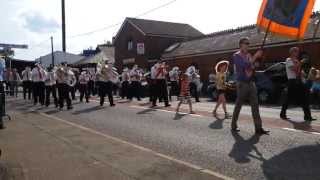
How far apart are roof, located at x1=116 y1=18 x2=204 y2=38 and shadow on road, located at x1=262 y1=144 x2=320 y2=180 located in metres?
43.5

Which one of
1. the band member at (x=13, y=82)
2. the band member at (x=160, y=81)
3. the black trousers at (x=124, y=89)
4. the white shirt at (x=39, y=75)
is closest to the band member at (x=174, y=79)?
the black trousers at (x=124, y=89)

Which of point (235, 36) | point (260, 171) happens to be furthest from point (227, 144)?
point (235, 36)

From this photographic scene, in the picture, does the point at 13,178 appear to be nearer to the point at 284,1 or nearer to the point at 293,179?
the point at 293,179

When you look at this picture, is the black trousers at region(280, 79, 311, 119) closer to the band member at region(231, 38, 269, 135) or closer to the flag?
the flag

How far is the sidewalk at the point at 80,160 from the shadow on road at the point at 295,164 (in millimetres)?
854

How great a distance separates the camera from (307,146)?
9766 mm

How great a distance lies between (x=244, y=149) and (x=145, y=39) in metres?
42.9

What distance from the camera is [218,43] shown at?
40.4 meters

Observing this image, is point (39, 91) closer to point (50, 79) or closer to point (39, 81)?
point (39, 81)

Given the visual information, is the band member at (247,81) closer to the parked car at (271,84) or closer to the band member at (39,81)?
the parked car at (271,84)

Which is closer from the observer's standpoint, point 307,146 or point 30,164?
point 30,164

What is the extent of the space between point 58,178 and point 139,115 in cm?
887

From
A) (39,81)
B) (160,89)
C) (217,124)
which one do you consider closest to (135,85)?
(39,81)

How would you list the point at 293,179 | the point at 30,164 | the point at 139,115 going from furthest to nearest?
the point at 139,115
the point at 30,164
the point at 293,179
